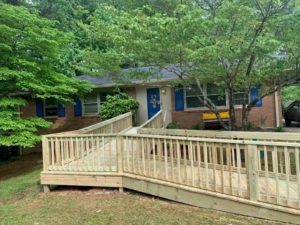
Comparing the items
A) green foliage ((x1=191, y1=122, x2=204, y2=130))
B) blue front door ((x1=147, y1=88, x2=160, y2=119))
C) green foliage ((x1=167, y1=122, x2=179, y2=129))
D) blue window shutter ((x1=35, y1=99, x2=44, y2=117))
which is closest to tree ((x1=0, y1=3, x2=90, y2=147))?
blue front door ((x1=147, y1=88, x2=160, y2=119))

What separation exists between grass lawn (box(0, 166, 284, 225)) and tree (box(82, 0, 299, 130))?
Result: 10.5ft

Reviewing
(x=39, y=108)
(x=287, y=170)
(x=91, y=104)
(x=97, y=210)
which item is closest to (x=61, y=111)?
(x=39, y=108)

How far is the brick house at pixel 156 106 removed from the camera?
458 inches

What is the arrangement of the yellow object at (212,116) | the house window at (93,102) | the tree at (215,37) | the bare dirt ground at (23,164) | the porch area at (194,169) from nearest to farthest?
the porch area at (194,169), the tree at (215,37), the bare dirt ground at (23,164), the yellow object at (212,116), the house window at (93,102)

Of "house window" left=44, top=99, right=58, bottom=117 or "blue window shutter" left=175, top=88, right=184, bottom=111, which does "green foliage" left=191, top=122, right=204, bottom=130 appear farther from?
"house window" left=44, top=99, right=58, bottom=117

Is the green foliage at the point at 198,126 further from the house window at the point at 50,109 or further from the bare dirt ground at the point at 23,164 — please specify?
the house window at the point at 50,109

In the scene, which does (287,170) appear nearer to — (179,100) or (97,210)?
(97,210)

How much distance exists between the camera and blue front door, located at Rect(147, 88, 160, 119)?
42.9 feet

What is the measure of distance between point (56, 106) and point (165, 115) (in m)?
6.27

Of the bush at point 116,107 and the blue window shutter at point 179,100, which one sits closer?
the bush at point 116,107

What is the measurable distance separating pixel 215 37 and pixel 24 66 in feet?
23.0

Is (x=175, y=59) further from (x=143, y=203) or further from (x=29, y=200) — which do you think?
(x=29, y=200)

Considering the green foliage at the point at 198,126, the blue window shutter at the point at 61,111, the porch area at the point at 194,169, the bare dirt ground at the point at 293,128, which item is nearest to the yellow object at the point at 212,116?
the green foliage at the point at 198,126

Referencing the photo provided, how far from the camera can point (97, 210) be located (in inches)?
197
